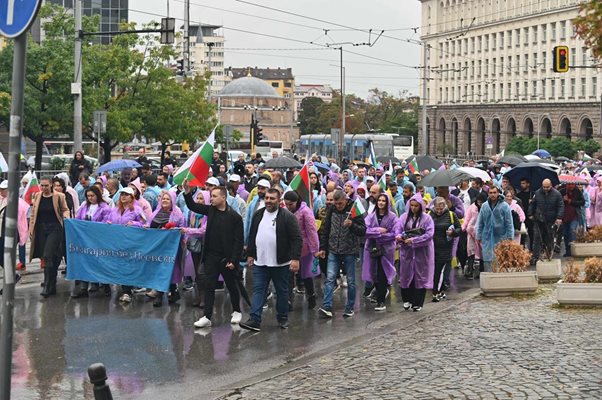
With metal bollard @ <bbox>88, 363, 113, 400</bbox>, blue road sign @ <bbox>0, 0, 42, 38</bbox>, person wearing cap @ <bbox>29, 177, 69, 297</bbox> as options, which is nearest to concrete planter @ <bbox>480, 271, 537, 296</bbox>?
person wearing cap @ <bbox>29, 177, 69, 297</bbox>

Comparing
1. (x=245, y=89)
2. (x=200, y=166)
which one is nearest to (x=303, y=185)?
(x=200, y=166)

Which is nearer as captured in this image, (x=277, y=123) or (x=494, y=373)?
(x=494, y=373)

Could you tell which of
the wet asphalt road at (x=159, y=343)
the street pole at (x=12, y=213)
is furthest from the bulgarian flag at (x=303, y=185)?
the street pole at (x=12, y=213)

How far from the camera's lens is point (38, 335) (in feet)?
42.5

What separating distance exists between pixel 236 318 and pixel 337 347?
1.90m

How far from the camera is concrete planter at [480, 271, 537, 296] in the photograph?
15922 mm

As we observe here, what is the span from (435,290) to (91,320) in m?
4.71

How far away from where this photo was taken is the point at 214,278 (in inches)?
546

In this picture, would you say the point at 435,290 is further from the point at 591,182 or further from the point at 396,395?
the point at 591,182

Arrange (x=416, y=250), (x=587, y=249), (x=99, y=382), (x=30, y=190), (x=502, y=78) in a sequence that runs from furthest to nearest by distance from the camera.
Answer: (x=502, y=78)
(x=587, y=249)
(x=30, y=190)
(x=416, y=250)
(x=99, y=382)

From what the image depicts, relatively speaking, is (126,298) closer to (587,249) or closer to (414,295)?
(414,295)

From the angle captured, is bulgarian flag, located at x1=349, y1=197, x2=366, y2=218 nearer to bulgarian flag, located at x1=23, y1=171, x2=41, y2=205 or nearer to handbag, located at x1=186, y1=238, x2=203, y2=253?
handbag, located at x1=186, y1=238, x2=203, y2=253

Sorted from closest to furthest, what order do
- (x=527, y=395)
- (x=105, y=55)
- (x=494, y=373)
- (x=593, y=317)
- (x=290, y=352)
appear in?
(x=527, y=395)
(x=494, y=373)
(x=290, y=352)
(x=593, y=317)
(x=105, y=55)

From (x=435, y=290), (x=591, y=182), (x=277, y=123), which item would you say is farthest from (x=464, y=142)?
(x=435, y=290)
